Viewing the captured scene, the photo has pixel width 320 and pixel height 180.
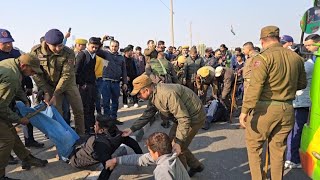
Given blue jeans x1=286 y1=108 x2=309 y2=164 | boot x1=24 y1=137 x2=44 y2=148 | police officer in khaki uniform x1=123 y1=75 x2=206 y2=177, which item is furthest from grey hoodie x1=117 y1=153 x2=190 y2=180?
boot x1=24 y1=137 x2=44 y2=148

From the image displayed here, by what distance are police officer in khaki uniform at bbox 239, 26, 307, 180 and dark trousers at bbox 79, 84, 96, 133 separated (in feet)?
11.5

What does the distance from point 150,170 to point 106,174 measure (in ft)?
2.59

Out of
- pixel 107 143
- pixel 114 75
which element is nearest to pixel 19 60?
pixel 107 143

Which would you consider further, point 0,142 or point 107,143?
point 107,143

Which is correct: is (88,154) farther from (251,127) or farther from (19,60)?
(251,127)

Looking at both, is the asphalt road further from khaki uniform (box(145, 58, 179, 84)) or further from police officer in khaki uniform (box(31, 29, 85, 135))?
khaki uniform (box(145, 58, 179, 84))

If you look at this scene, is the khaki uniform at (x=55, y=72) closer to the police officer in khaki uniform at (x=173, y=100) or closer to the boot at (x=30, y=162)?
the boot at (x=30, y=162)

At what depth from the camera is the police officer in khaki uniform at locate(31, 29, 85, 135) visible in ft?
15.0

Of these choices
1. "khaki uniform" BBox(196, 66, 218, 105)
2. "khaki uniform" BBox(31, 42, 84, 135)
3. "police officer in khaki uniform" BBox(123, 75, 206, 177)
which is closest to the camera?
"police officer in khaki uniform" BBox(123, 75, 206, 177)

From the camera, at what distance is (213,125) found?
6.99 metres

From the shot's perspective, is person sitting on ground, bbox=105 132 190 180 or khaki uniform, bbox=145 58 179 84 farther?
khaki uniform, bbox=145 58 179 84

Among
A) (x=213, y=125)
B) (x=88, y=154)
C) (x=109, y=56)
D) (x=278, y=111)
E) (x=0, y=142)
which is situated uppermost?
(x=109, y=56)

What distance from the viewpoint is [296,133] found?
426 centimetres

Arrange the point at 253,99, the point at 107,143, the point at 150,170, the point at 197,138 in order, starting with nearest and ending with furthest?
1. the point at 253,99
2. the point at 107,143
3. the point at 150,170
4. the point at 197,138
